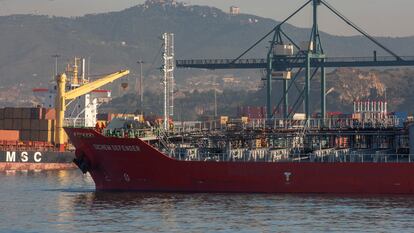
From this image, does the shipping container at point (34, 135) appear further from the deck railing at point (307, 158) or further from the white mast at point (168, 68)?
the deck railing at point (307, 158)

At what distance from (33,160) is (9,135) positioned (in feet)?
15.9

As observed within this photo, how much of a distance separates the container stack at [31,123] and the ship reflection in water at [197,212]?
39.5 metres

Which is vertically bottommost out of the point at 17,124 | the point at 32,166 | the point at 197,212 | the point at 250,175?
the point at 197,212

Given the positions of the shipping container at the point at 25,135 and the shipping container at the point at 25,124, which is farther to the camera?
the shipping container at the point at 25,124

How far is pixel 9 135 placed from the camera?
102 m

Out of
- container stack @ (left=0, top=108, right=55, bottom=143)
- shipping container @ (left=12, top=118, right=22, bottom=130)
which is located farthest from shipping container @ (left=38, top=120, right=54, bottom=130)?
shipping container @ (left=12, top=118, right=22, bottom=130)

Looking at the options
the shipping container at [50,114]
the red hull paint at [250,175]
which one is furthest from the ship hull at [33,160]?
the red hull paint at [250,175]

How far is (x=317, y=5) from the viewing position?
126 m

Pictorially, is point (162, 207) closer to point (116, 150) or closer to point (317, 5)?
point (116, 150)

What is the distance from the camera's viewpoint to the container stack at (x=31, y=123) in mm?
106875

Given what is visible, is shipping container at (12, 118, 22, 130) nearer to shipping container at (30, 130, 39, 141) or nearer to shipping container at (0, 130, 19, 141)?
shipping container at (30, 130, 39, 141)

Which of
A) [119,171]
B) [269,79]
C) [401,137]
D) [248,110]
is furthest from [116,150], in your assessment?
[248,110]

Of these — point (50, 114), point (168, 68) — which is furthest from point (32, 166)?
point (168, 68)

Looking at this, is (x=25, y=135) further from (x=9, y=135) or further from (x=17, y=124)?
(x=9, y=135)
